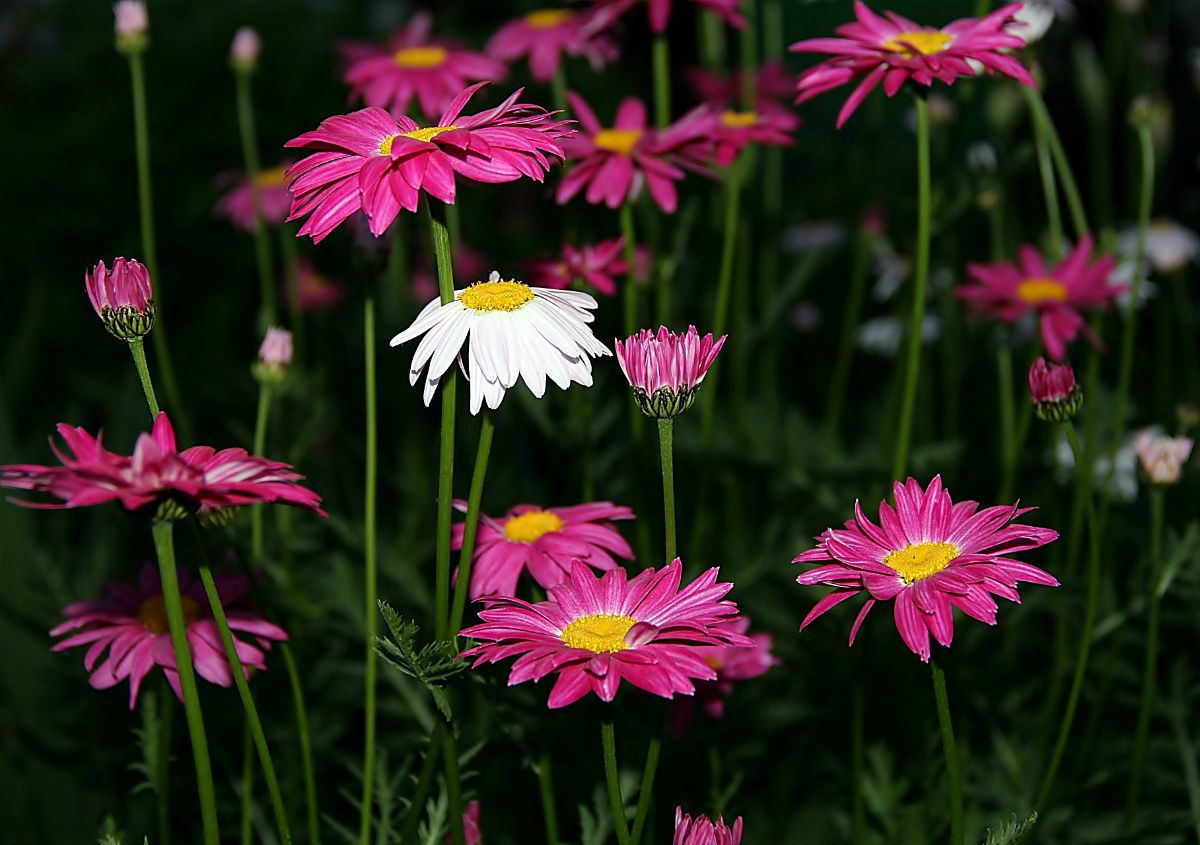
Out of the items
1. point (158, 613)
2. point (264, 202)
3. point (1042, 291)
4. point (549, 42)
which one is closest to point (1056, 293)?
point (1042, 291)

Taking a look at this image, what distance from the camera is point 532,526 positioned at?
0.75m

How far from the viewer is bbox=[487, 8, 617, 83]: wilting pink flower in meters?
1.14

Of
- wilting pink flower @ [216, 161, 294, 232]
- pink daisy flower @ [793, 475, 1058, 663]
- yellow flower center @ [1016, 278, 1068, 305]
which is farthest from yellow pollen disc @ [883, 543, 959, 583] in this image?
wilting pink flower @ [216, 161, 294, 232]

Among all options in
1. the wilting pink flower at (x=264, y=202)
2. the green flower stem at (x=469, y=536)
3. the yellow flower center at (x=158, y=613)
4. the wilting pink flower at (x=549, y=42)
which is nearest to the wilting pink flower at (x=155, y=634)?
the yellow flower center at (x=158, y=613)

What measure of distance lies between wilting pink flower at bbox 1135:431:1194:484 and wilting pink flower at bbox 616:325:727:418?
34 cm

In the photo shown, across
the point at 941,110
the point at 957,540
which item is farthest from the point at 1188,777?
the point at 941,110

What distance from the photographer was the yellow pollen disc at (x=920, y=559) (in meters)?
0.61

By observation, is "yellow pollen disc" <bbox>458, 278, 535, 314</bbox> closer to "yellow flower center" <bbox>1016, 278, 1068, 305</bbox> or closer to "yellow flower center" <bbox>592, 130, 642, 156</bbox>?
"yellow flower center" <bbox>592, 130, 642, 156</bbox>

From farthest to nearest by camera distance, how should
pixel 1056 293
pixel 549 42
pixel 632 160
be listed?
pixel 549 42
pixel 1056 293
pixel 632 160

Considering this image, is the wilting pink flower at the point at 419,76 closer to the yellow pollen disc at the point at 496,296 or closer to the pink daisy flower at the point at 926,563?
the yellow pollen disc at the point at 496,296

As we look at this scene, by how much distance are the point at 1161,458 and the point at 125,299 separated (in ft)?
1.91

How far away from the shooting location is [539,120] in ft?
2.06

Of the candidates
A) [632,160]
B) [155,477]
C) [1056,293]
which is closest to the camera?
[155,477]

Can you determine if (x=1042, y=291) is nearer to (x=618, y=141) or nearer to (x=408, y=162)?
(x=618, y=141)
